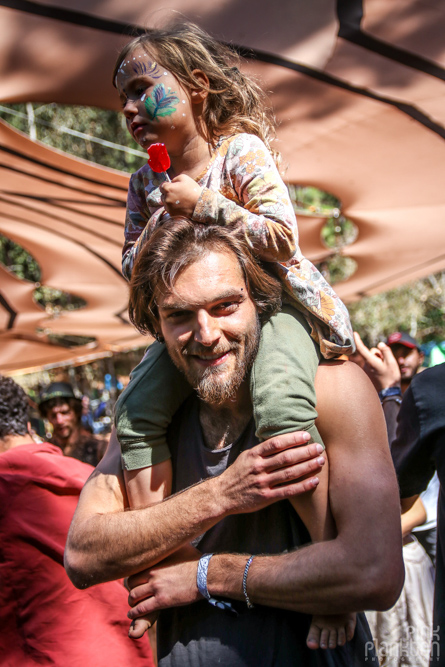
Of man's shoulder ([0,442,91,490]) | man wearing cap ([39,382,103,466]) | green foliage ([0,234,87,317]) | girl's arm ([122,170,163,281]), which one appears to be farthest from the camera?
green foliage ([0,234,87,317])

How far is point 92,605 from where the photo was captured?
2.66 metres

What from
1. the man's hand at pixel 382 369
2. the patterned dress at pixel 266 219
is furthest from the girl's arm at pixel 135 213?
the man's hand at pixel 382 369

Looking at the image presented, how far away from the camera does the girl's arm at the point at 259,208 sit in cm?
170

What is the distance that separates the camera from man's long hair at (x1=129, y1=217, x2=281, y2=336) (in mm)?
1808

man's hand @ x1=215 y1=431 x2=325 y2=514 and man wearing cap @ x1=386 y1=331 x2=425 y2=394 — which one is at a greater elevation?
man wearing cap @ x1=386 y1=331 x2=425 y2=394

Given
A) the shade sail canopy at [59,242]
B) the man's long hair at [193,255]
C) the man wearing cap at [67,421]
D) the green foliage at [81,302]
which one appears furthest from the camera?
the green foliage at [81,302]

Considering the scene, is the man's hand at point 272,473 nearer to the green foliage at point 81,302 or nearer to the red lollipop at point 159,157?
the red lollipop at point 159,157

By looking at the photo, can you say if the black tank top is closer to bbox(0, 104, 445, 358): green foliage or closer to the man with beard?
the man with beard

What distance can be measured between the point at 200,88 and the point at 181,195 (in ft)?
1.85

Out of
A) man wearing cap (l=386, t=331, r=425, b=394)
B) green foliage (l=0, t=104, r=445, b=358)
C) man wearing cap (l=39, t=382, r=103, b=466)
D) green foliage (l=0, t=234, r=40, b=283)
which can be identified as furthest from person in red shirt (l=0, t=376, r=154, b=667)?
green foliage (l=0, t=234, r=40, b=283)

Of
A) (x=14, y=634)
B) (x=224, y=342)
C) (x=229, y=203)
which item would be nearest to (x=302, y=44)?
(x=229, y=203)

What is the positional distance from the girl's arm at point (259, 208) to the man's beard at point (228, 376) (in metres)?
0.26

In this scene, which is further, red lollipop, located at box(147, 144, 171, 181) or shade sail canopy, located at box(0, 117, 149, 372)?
shade sail canopy, located at box(0, 117, 149, 372)

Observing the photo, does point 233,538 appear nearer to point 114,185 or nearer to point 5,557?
point 5,557
